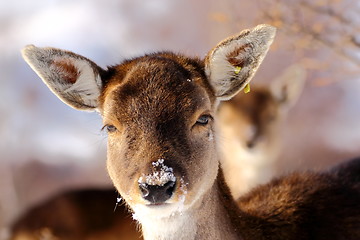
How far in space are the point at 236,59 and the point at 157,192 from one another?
4.44 ft

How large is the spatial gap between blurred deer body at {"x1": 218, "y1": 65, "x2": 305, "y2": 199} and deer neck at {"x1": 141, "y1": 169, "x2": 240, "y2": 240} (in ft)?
15.1

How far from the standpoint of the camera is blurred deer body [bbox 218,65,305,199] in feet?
32.1

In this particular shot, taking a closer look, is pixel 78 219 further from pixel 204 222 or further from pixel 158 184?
pixel 158 184

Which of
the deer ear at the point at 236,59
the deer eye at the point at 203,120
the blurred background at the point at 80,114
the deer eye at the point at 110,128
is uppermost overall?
the deer ear at the point at 236,59

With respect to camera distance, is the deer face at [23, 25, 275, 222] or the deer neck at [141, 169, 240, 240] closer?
the deer face at [23, 25, 275, 222]

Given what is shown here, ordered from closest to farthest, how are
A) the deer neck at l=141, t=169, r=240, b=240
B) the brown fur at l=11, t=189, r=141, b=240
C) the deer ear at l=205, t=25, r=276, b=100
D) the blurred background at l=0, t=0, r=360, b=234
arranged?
the deer neck at l=141, t=169, r=240, b=240 < the deer ear at l=205, t=25, r=276, b=100 < the brown fur at l=11, t=189, r=141, b=240 < the blurred background at l=0, t=0, r=360, b=234

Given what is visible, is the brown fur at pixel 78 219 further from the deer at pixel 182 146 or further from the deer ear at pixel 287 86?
the deer at pixel 182 146

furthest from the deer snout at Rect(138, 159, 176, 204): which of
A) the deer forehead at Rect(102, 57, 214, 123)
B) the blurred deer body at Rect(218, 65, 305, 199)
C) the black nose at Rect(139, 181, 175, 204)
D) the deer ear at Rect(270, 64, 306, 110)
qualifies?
the deer ear at Rect(270, 64, 306, 110)

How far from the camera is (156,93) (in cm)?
440

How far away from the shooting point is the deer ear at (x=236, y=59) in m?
4.62

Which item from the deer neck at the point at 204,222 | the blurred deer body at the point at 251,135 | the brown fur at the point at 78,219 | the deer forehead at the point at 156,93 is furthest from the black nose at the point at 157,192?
the blurred deer body at the point at 251,135

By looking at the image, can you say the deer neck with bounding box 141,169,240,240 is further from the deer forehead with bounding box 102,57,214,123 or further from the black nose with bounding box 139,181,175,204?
the deer forehead with bounding box 102,57,214,123

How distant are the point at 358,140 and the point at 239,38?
1389 centimetres

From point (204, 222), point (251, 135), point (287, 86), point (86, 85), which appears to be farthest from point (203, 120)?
point (287, 86)
